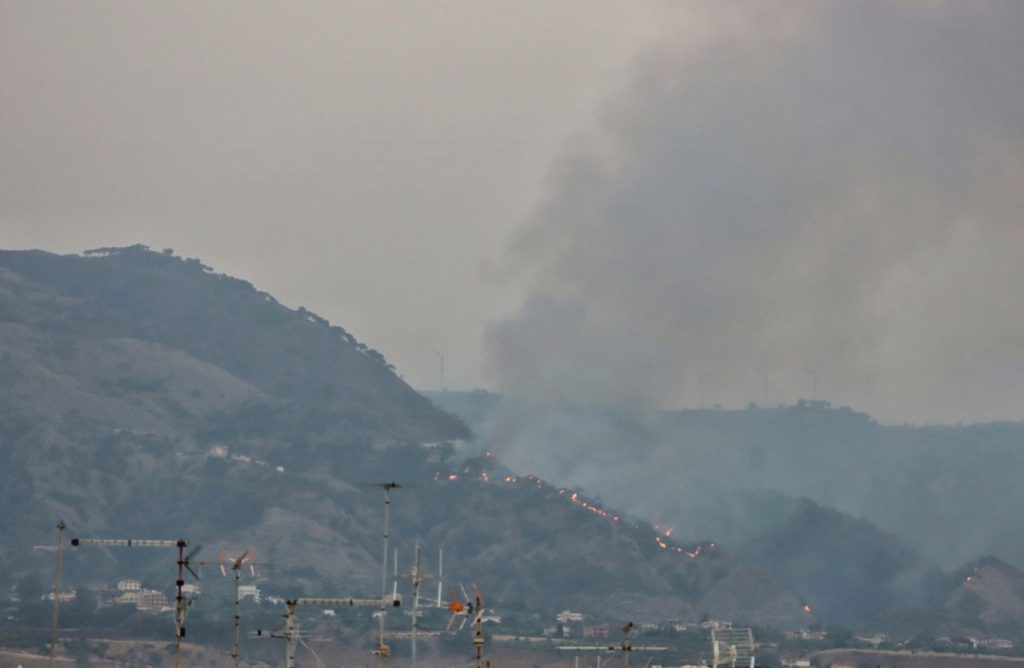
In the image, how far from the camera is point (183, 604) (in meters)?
114

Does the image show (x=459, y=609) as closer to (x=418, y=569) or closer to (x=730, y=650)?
(x=418, y=569)

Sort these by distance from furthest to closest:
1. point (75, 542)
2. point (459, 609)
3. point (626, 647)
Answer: point (75, 542), point (626, 647), point (459, 609)

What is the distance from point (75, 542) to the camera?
118750 millimetres

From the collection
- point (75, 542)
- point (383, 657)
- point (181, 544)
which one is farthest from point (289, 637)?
point (75, 542)

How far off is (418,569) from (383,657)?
15546 mm

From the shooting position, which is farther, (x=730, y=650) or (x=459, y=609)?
(x=730, y=650)

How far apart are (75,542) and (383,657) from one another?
80.5 feet

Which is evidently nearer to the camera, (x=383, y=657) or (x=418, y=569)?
(x=383, y=657)

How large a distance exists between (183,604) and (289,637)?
13078 mm

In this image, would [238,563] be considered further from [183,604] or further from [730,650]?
[730,650]

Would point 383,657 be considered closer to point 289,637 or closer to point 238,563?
point 289,637

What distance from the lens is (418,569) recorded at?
116 metres

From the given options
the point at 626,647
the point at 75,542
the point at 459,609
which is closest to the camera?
the point at 459,609

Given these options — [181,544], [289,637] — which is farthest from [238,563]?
[289,637]
